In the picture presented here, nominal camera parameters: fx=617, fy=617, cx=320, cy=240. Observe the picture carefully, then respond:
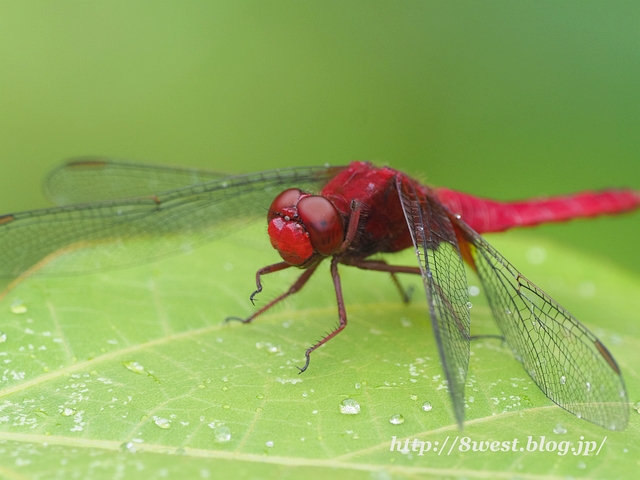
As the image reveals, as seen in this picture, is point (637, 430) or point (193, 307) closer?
point (637, 430)

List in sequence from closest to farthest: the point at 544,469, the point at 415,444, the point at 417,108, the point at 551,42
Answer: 1. the point at 544,469
2. the point at 415,444
3. the point at 551,42
4. the point at 417,108

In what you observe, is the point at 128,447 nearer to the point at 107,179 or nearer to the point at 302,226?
the point at 302,226

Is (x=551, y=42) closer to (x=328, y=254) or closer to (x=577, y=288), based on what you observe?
(x=577, y=288)

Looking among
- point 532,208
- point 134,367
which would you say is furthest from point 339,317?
point 532,208

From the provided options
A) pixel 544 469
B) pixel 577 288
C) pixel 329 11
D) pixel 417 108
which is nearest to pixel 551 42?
pixel 417 108

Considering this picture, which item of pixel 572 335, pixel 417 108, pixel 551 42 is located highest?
pixel 551 42

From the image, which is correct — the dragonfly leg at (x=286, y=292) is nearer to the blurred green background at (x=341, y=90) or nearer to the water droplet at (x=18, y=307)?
the water droplet at (x=18, y=307)
